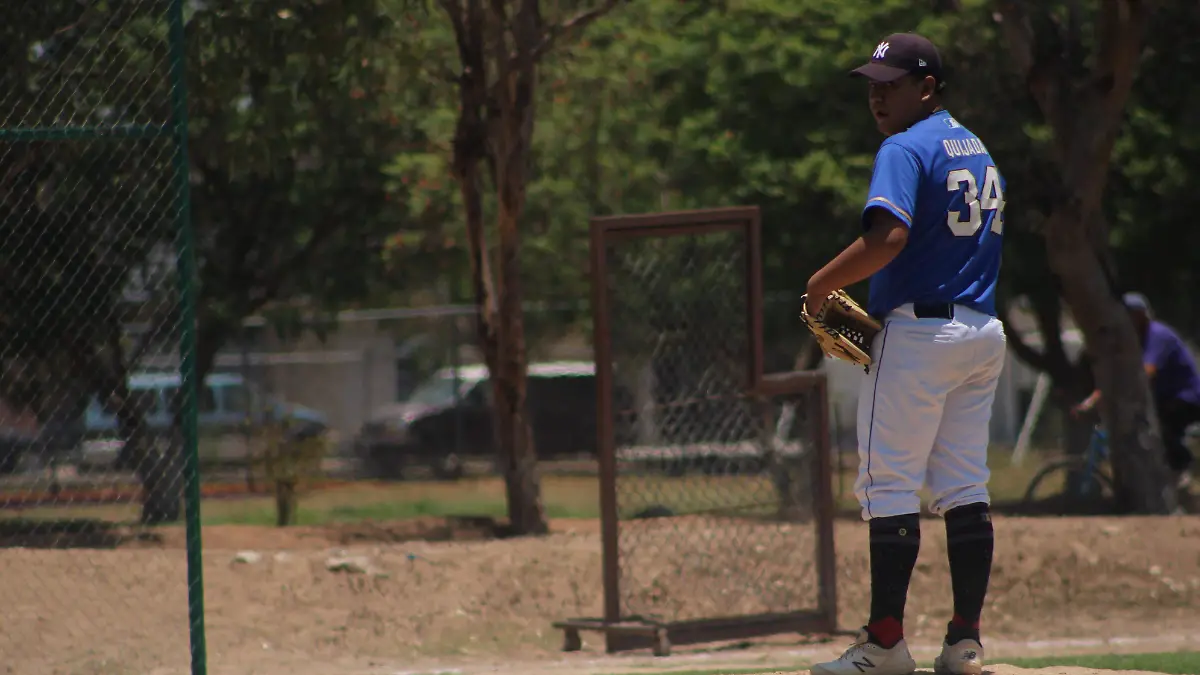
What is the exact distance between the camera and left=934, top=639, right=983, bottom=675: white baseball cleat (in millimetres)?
5000

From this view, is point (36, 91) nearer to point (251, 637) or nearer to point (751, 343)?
point (251, 637)

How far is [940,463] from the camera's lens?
5121mm

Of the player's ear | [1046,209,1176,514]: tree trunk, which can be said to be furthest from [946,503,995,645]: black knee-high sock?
[1046,209,1176,514]: tree trunk

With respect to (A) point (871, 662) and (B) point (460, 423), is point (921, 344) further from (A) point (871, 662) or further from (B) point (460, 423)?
(B) point (460, 423)

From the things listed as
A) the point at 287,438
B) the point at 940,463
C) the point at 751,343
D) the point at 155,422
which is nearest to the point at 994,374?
the point at 940,463

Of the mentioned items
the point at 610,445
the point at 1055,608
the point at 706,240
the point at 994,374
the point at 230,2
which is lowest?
the point at 1055,608

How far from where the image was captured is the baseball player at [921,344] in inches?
193

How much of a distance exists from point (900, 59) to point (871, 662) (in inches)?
79.1

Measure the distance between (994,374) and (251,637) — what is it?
4880 mm

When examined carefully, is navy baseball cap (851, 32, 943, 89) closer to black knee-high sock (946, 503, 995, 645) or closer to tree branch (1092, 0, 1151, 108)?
black knee-high sock (946, 503, 995, 645)

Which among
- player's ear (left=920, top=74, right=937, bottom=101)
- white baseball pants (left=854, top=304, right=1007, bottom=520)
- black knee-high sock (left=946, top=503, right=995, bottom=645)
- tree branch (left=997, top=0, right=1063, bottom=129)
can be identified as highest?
tree branch (left=997, top=0, right=1063, bottom=129)

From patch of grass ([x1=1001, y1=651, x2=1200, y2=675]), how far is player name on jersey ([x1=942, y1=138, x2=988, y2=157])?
7.61 feet

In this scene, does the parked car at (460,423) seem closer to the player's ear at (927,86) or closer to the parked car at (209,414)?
the parked car at (209,414)

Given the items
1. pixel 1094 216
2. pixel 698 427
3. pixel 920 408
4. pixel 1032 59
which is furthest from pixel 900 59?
pixel 1094 216
